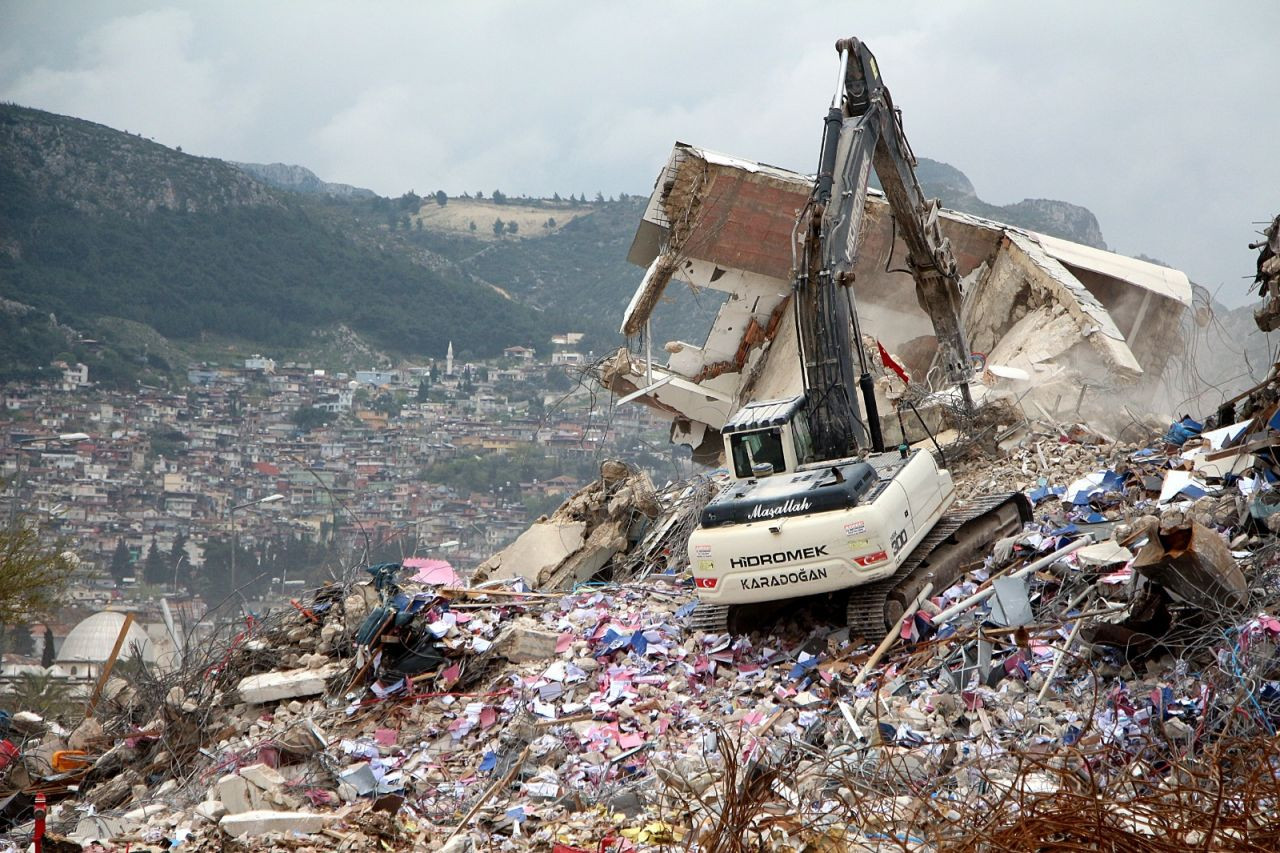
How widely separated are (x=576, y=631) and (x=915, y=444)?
255 inches

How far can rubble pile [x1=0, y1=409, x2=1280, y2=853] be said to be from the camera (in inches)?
208

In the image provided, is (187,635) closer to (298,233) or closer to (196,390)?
(196,390)

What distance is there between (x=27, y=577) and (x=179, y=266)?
4879cm

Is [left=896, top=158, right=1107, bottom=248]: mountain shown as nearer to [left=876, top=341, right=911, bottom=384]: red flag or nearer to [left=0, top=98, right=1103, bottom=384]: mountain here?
[left=0, top=98, right=1103, bottom=384]: mountain

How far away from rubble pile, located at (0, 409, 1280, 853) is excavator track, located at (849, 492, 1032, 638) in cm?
17

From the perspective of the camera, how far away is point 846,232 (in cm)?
1102

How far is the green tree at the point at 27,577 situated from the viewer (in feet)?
72.0

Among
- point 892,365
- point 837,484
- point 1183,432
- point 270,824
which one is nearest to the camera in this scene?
point 270,824

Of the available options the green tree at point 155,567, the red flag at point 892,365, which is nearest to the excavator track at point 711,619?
the red flag at point 892,365

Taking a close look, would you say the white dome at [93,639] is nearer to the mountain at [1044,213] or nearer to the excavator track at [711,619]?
the excavator track at [711,619]

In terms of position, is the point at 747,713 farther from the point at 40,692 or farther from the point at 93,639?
the point at 93,639

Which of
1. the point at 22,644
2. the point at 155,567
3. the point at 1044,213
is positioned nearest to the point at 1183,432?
the point at 22,644

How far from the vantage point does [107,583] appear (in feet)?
154

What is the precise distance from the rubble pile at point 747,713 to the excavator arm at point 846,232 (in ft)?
5.69
